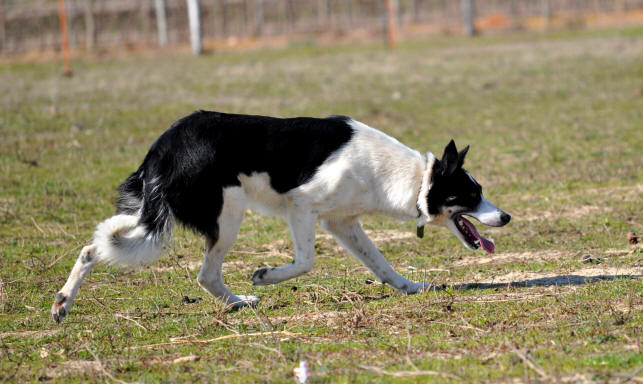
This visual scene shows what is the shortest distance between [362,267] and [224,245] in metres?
1.66

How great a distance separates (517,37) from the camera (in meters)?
29.5

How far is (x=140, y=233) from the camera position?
6047mm

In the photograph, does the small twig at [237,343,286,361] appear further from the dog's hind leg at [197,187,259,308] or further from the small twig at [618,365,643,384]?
the small twig at [618,365,643,384]

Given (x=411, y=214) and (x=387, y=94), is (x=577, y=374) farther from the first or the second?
(x=387, y=94)

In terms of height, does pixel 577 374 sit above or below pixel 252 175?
below

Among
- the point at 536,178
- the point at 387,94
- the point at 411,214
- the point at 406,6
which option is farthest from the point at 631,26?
the point at 411,214

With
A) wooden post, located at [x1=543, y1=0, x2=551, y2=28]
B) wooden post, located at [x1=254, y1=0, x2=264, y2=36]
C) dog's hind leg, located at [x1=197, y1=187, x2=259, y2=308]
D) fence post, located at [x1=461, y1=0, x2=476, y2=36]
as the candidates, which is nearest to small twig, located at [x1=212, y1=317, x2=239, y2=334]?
dog's hind leg, located at [x1=197, y1=187, x2=259, y2=308]

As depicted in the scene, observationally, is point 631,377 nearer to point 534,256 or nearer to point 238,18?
point 534,256

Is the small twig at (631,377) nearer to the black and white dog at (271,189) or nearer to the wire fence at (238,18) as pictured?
the black and white dog at (271,189)

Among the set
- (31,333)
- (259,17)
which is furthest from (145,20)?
(31,333)

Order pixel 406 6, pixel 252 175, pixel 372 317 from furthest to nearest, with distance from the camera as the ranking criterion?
pixel 406 6
pixel 252 175
pixel 372 317

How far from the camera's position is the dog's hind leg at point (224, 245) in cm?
616

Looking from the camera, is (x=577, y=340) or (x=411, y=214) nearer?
(x=577, y=340)

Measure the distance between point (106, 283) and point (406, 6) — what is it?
3504 cm
